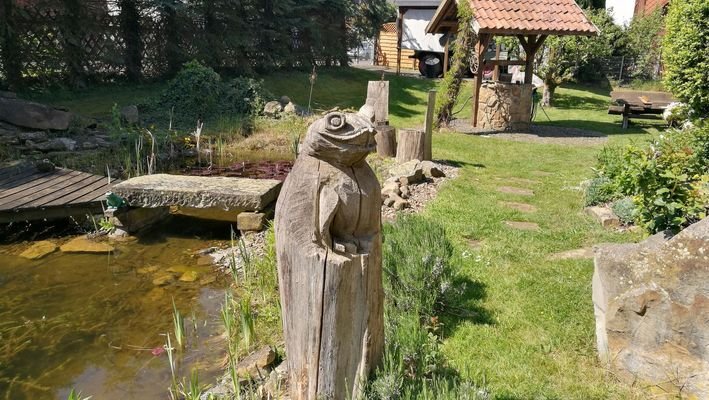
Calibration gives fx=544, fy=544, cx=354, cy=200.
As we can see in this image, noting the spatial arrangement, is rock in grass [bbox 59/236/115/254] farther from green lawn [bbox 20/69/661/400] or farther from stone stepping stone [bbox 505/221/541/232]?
stone stepping stone [bbox 505/221/541/232]

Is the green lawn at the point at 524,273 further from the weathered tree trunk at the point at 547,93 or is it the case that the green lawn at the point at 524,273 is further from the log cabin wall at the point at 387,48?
the log cabin wall at the point at 387,48

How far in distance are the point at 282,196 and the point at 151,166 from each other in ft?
27.2

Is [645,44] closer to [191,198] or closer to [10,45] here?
[191,198]

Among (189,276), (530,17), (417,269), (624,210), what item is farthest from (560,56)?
(417,269)

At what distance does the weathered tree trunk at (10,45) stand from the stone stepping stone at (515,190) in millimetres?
13979

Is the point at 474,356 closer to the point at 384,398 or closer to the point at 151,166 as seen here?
the point at 384,398

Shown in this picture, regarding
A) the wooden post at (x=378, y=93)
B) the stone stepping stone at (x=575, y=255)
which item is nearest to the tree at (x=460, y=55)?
the wooden post at (x=378, y=93)

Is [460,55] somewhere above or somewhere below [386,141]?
above

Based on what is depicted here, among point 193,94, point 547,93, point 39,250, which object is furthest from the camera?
point 547,93

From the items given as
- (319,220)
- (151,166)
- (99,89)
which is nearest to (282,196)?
(319,220)

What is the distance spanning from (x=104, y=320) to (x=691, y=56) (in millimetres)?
8922

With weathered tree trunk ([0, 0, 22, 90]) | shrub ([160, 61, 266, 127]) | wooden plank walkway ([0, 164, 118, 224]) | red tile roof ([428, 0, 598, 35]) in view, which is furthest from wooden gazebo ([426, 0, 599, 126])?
weathered tree trunk ([0, 0, 22, 90])

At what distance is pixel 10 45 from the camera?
15469 millimetres

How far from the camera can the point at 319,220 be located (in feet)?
9.74
